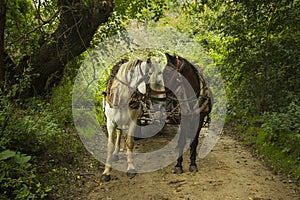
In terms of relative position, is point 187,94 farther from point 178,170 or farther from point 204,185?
point 204,185

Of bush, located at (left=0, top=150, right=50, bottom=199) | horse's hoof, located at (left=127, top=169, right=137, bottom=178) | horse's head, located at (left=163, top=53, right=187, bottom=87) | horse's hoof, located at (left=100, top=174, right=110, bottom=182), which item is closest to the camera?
bush, located at (left=0, top=150, right=50, bottom=199)

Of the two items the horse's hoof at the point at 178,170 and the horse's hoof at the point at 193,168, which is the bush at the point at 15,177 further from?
the horse's hoof at the point at 193,168

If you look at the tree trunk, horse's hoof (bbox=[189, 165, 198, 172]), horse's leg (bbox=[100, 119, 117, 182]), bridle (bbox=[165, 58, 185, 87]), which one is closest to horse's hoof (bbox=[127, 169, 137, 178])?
horse's leg (bbox=[100, 119, 117, 182])

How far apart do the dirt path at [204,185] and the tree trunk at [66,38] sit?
228cm

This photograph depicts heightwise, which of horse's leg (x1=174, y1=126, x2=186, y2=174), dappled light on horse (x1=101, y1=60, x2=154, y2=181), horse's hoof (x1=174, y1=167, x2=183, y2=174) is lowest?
horse's hoof (x1=174, y1=167, x2=183, y2=174)

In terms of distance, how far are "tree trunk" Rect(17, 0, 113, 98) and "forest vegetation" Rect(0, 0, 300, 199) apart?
18 mm

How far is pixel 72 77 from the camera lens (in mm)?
7078

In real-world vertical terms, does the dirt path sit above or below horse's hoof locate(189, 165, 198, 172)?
below

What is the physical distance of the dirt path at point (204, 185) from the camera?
4324 mm

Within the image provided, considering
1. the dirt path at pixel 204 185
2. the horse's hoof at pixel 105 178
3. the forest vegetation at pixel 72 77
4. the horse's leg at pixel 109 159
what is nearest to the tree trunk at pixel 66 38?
the forest vegetation at pixel 72 77

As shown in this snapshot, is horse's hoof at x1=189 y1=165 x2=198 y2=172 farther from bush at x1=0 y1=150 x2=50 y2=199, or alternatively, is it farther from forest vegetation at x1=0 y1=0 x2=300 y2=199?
bush at x1=0 y1=150 x2=50 y2=199

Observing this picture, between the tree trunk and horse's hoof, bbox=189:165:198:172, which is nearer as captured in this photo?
horse's hoof, bbox=189:165:198:172

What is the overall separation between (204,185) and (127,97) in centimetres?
169

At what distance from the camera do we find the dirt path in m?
4.32
